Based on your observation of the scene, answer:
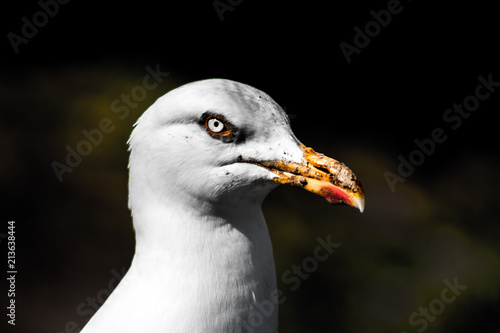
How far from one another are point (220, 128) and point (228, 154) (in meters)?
0.09

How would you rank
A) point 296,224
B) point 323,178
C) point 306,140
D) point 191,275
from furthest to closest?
1. point 306,140
2. point 296,224
3. point 191,275
4. point 323,178

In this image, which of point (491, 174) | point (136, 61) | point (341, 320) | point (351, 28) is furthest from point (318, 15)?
point (341, 320)

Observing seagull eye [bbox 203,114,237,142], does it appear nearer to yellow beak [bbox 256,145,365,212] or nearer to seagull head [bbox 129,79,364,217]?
seagull head [bbox 129,79,364,217]

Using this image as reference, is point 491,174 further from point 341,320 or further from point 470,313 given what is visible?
point 341,320

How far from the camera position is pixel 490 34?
238 inches

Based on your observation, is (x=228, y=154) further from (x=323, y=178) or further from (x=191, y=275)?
(x=191, y=275)

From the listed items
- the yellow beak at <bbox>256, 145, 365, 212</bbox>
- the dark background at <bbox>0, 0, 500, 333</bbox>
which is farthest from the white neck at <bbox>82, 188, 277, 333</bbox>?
the dark background at <bbox>0, 0, 500, 333</bbox>

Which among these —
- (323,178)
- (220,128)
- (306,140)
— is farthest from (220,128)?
(306,140)

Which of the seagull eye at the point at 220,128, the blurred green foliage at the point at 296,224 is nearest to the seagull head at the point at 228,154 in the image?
the seagull eye at the point at 220,128

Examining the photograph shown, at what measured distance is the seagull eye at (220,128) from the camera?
2027 mm

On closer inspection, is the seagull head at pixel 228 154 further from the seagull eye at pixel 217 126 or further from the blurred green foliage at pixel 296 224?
the blurred green foliage at pixel 296 224

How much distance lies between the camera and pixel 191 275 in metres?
2.12

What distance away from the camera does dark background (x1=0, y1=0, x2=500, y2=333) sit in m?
4.66

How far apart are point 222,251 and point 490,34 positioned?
15.8ft
